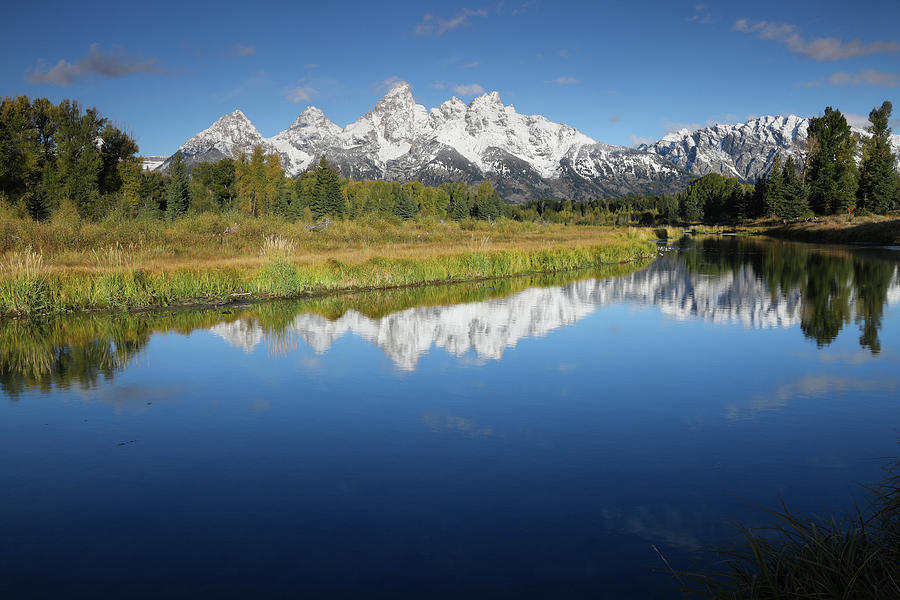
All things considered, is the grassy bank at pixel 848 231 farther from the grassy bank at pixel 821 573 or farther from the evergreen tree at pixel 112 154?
the evergreen tree at pixel 112 154

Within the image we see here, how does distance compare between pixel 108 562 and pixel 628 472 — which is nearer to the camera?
pixel 108 562

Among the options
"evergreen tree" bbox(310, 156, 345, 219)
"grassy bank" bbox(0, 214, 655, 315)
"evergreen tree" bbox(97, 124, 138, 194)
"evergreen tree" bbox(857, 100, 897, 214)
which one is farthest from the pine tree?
"evergreen tree" bbox(97, 124, 138, 194)

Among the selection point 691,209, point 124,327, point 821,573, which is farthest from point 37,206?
point 691,209

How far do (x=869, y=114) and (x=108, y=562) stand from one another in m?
112

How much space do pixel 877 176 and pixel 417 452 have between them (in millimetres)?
91915

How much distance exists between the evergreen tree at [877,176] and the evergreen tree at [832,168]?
1494mm

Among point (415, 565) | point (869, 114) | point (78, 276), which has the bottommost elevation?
point (415, 565)

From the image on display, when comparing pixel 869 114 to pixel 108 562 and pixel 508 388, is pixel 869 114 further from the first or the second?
pixel 108 562

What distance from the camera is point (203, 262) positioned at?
105 ft

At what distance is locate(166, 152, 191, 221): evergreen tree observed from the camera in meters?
88.6

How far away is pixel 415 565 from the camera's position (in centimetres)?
634

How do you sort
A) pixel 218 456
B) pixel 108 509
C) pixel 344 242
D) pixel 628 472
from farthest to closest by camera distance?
1. pixel 344 242
2. pixel 218 456
3. pixel 628 472
4. pixel 108 509

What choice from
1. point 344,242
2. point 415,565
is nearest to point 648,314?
point 415,565

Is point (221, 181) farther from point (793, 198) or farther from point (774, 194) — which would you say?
point (793, 198)
